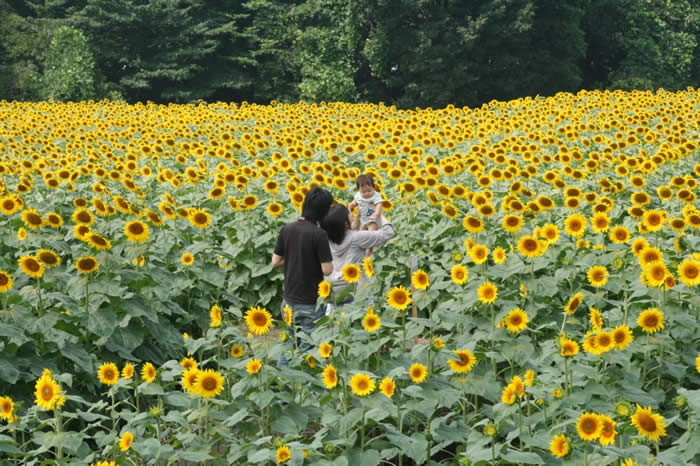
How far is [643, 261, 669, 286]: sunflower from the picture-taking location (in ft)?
14.7

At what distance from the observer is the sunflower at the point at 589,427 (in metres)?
3.10

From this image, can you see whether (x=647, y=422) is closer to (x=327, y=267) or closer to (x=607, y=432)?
Answer: (x=607, y=432)

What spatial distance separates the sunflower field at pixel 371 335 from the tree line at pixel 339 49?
25.5 m

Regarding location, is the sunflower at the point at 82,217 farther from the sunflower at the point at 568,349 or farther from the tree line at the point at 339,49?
the tree line at the point at 339,49

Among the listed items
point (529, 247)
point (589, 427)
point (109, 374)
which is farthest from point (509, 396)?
point (109, 374)

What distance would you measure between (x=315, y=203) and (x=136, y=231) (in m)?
1.30

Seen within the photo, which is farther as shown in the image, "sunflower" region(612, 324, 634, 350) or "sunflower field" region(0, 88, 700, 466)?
"sunflower" region(612, 324, 634, 350)

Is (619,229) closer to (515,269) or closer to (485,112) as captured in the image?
(515,269)

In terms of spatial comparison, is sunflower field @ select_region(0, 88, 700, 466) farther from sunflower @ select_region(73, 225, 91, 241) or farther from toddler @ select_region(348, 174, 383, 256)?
toddler @ select_region(348, 174, 383, 256)

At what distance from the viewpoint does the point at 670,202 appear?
734 cm

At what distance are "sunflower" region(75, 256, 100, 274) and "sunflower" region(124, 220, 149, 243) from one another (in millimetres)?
498

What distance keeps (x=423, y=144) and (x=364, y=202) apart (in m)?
5.73

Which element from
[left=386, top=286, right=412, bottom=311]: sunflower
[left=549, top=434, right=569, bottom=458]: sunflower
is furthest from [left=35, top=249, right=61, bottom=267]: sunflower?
[left=549, top=434, right=569, bottom=458]: sunflower

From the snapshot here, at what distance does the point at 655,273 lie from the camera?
178 inches
